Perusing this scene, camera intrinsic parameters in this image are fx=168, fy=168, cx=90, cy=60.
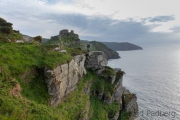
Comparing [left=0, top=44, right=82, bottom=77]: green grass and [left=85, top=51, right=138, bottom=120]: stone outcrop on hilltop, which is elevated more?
[left=0, top=44, right=82, bottom=77]: green grass

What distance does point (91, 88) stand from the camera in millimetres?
46438

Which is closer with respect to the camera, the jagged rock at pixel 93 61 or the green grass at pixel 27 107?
the green grass at pixel 27 107

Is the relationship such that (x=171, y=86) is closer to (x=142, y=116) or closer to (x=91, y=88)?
(x=142, y=116)

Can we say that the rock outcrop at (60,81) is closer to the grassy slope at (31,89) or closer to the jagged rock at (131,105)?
the grassy slope at (31,89)

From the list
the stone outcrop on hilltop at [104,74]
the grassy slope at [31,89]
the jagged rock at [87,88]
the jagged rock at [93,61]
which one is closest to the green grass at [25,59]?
the grassy slope at [31,89]

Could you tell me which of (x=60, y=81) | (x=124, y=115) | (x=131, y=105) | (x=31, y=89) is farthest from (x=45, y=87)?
(x=131, y=105)

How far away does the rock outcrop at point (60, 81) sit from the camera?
2645cm

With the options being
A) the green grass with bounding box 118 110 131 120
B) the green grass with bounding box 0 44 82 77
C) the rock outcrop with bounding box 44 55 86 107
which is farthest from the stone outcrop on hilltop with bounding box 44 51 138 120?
the green grass with bounding box 0 44 82 77

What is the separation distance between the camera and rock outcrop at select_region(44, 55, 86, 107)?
2645 centimetres

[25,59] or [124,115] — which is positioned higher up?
[25,59]

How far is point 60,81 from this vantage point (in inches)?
1094

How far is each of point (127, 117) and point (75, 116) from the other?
2760 cm

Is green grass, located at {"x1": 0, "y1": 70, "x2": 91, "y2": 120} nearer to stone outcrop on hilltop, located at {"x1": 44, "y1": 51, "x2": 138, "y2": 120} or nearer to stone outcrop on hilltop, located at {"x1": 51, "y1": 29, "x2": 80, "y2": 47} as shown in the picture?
stone outcrop on hilltop, located at {"x1": 44, "y1": 51, "x2": 138, "y2": 120}

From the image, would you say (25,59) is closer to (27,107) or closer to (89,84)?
(27,107)
